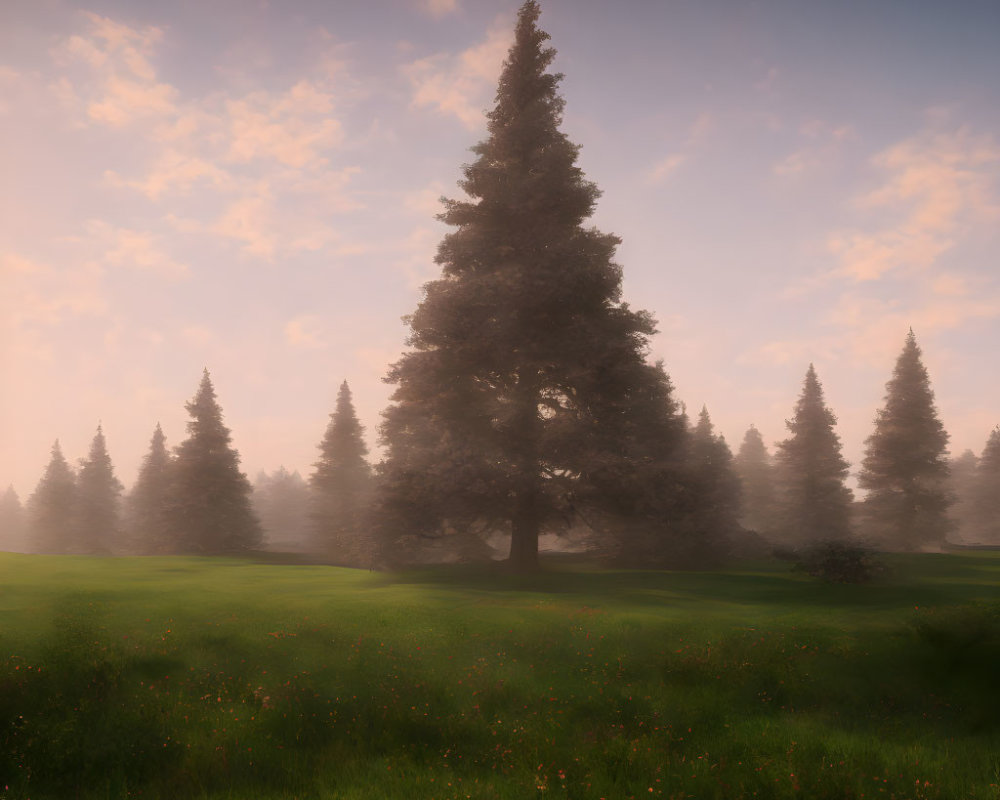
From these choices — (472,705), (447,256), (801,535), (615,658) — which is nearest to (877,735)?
(615,658)

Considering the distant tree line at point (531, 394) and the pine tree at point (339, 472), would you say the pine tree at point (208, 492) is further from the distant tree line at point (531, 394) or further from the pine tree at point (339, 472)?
the distant tree line at point (531, 394)

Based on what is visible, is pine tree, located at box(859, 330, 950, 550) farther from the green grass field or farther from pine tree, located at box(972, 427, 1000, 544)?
the green grass field

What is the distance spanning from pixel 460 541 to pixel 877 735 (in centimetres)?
2512

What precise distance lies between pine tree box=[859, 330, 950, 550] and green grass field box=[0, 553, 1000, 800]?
32980 mm


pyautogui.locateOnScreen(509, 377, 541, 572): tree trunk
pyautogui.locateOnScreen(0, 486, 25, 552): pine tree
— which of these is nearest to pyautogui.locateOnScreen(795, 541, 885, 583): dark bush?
pyautogui.locateOnScreen(509, 377, 541, 572): tree trunk

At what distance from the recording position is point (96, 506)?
59.5 metres

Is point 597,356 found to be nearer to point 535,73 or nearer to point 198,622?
point 535,73

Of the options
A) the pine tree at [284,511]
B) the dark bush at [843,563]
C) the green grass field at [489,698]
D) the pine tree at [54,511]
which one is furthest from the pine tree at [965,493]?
the pine tree at [54,511]

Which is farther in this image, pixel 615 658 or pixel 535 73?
pixel 535 73

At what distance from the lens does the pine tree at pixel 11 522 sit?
3450 inches

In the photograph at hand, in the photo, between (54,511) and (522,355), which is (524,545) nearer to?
(522,355)

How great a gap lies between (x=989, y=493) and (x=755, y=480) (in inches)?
1014

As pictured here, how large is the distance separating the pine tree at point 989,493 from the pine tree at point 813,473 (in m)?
25.8

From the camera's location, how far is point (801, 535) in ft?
153
